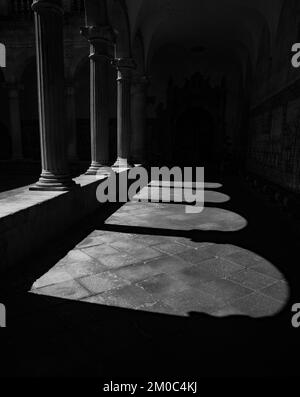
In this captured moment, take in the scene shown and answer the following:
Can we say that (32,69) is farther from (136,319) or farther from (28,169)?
(136,319)

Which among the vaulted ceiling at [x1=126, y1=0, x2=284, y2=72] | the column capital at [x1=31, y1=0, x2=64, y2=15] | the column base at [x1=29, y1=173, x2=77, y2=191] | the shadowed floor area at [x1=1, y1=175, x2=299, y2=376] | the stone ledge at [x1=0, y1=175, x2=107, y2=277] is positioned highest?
the vaulted ceiling at [x1=126, y1=0, x2=284, y2=72]

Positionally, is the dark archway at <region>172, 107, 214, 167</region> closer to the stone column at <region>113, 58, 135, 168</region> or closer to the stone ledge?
the stone column at <region>113, 58, 135, 168</region>

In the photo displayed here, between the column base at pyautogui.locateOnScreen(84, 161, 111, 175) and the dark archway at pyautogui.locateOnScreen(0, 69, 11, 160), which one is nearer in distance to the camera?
the column base at pyautogui.locateOnScreen(84, 161, 111, 175)

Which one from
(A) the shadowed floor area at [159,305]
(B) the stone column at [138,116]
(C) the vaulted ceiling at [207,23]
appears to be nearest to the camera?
(A) the shadowed floor area at [159,305]

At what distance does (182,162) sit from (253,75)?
218 inches

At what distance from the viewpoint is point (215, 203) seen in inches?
283

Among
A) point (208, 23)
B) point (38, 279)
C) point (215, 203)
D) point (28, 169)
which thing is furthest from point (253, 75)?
point (38, 279)

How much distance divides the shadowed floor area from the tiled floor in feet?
0.04

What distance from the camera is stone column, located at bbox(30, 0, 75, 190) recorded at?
A: 432cm

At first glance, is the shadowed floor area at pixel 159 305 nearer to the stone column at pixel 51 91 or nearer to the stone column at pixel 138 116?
the stone column at pixel 51 91

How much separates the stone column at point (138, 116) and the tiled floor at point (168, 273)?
755 centimetres

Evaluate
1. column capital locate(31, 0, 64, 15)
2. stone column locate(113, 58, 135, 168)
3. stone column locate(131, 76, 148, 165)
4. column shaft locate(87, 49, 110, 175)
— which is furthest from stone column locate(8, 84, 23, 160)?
Result: column capital locate(31, 0, 64, 15)

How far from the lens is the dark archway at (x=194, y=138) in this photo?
16422 mm

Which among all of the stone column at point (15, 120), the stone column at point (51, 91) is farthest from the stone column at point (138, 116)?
the stone column at point (51, 91)
